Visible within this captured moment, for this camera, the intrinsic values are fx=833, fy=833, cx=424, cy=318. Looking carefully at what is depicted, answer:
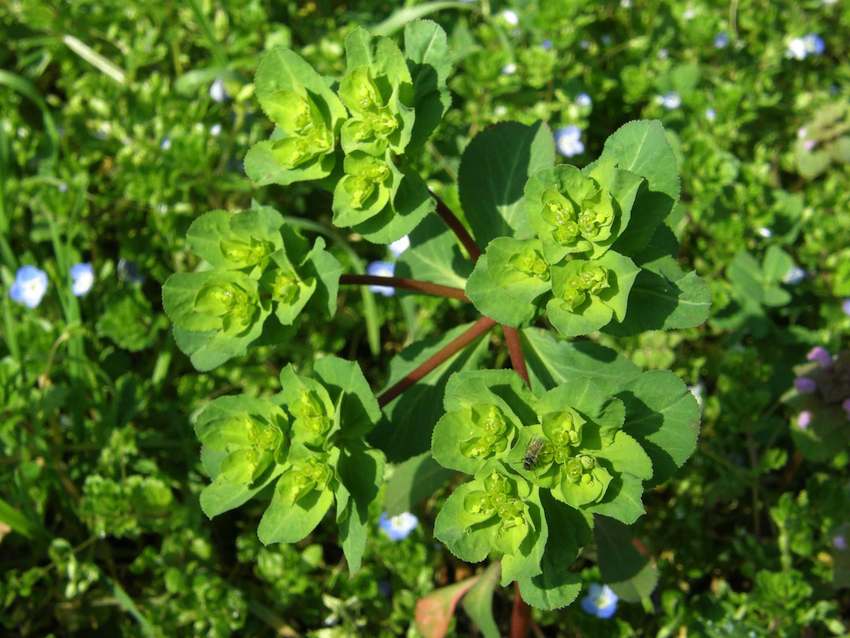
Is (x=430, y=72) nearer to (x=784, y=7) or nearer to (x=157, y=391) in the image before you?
(x=157, y=391)

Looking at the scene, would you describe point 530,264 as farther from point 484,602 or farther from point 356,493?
point 484,602

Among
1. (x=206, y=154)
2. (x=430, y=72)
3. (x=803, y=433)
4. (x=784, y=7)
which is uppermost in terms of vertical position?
(x=430, y=72)

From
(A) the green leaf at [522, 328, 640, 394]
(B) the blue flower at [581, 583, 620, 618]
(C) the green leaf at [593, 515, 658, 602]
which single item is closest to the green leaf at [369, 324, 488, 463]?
(A) the green leaf at [522, 328, 640, 394]

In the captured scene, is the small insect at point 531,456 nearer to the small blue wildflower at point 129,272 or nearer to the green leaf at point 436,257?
the green leaf at point 436,257

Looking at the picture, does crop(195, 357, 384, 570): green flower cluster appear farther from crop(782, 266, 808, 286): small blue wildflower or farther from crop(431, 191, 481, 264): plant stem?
crop(782, 266, 808, 286): small blue wildflower

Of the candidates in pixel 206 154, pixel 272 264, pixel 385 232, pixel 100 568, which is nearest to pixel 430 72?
pixel 385 232

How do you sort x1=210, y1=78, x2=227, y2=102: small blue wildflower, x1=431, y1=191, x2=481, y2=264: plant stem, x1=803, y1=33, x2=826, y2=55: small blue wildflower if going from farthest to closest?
x1=803, y1=33, x2=826, y2=55: small blue wildflower, x1=210, y1=78, x2=227, y2=102: small blue wildflower, x1=431, y1=191, x2=481, y2=264: plant stem
